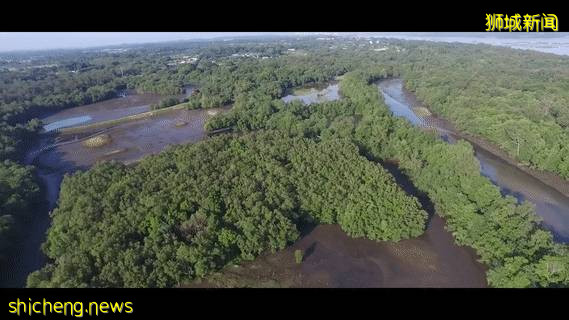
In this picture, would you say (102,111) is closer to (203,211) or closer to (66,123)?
(66,123)

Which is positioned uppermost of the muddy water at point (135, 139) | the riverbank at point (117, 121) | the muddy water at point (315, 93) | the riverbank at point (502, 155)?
the muddy water at point (315, 93)

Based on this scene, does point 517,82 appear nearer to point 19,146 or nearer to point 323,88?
point 323,88

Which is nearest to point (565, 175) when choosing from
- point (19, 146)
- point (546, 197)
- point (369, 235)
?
point (546, 197)

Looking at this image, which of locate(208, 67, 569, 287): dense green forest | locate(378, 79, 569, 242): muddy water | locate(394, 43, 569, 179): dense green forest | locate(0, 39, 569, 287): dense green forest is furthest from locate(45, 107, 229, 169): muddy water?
locate(394, 43, 569, 179): dense green forest

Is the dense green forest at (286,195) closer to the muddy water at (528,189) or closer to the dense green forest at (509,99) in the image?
the dense green forest at (509,99)

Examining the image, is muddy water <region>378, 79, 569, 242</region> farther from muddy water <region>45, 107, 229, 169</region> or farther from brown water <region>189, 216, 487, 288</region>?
muddy water <region>45, 107, 229, 169</region>

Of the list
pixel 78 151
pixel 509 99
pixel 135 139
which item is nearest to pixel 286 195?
pixel 135 139

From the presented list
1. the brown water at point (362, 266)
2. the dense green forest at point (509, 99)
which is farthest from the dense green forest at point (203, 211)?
the dense green forest at point (509, 99)
